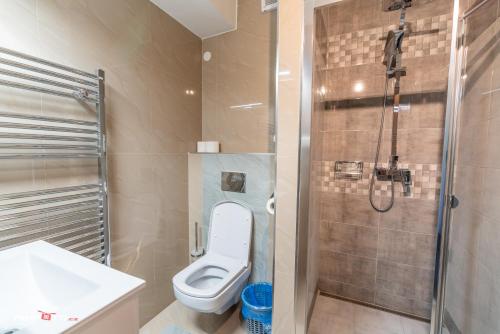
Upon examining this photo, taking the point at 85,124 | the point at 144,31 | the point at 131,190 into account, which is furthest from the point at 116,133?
the point at 144,31

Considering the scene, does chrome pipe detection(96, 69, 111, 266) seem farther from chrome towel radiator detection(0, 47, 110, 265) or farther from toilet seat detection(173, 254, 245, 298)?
toilet seat detection(173, 254, 245, 298)

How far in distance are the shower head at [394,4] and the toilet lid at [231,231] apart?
1700 millimetres

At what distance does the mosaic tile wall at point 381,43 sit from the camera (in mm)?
1530

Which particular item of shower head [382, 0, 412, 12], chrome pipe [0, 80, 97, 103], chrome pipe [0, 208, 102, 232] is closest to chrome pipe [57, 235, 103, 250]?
chrome pipe [0, 208, 102, 232]

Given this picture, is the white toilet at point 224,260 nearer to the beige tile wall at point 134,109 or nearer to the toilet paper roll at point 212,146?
the beige tile wall at point 134,109

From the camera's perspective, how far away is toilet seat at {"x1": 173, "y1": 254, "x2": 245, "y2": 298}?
4.38ft

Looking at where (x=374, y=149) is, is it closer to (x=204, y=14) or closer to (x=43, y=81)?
(x=204, y=14)

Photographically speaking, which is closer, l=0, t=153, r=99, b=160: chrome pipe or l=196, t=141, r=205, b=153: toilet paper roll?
l=0, t=153, r=99, b=160: chrome pipe

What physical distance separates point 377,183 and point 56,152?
2.08 m

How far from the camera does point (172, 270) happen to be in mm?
1849

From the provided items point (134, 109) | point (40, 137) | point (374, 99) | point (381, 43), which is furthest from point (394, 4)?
point (40, 137)

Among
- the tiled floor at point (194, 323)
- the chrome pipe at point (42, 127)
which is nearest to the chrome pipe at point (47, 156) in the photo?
the chrome pipe at point (42, 127)

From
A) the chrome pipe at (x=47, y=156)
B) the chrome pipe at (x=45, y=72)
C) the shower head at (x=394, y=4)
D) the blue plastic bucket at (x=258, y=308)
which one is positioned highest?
the shower head at (x=394, y=4)

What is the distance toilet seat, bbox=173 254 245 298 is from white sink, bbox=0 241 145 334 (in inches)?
28.3
